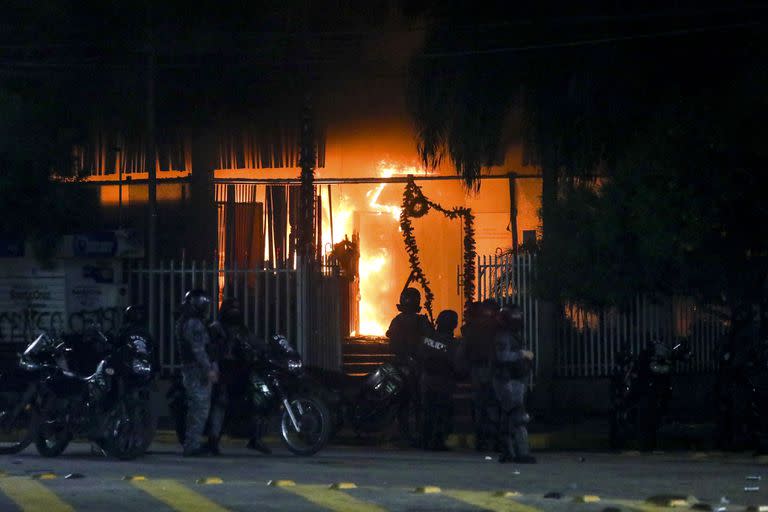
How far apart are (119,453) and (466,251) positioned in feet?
35.3

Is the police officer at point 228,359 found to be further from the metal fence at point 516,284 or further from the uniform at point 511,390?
the metal fence at point 516,284

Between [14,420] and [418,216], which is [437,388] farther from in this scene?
[418,216]

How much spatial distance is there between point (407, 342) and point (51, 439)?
13.7 ft

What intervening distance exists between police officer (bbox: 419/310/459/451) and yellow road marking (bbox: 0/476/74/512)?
16.5 ft

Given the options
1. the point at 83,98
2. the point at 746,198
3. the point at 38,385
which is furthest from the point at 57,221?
the point at 746,198

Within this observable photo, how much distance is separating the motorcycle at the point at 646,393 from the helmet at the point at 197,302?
494 centimetres

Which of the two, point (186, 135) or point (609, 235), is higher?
point (186, 135)

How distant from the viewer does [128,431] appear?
13.2m

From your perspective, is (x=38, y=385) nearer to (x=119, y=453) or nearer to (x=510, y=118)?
(x=119, y=453)

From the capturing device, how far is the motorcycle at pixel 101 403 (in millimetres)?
13234

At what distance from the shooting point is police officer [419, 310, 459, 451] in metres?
14.9

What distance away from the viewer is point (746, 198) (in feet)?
50.4

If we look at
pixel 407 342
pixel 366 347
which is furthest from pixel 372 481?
pixel 366 347

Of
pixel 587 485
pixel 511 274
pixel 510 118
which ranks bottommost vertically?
pixel 587 485
